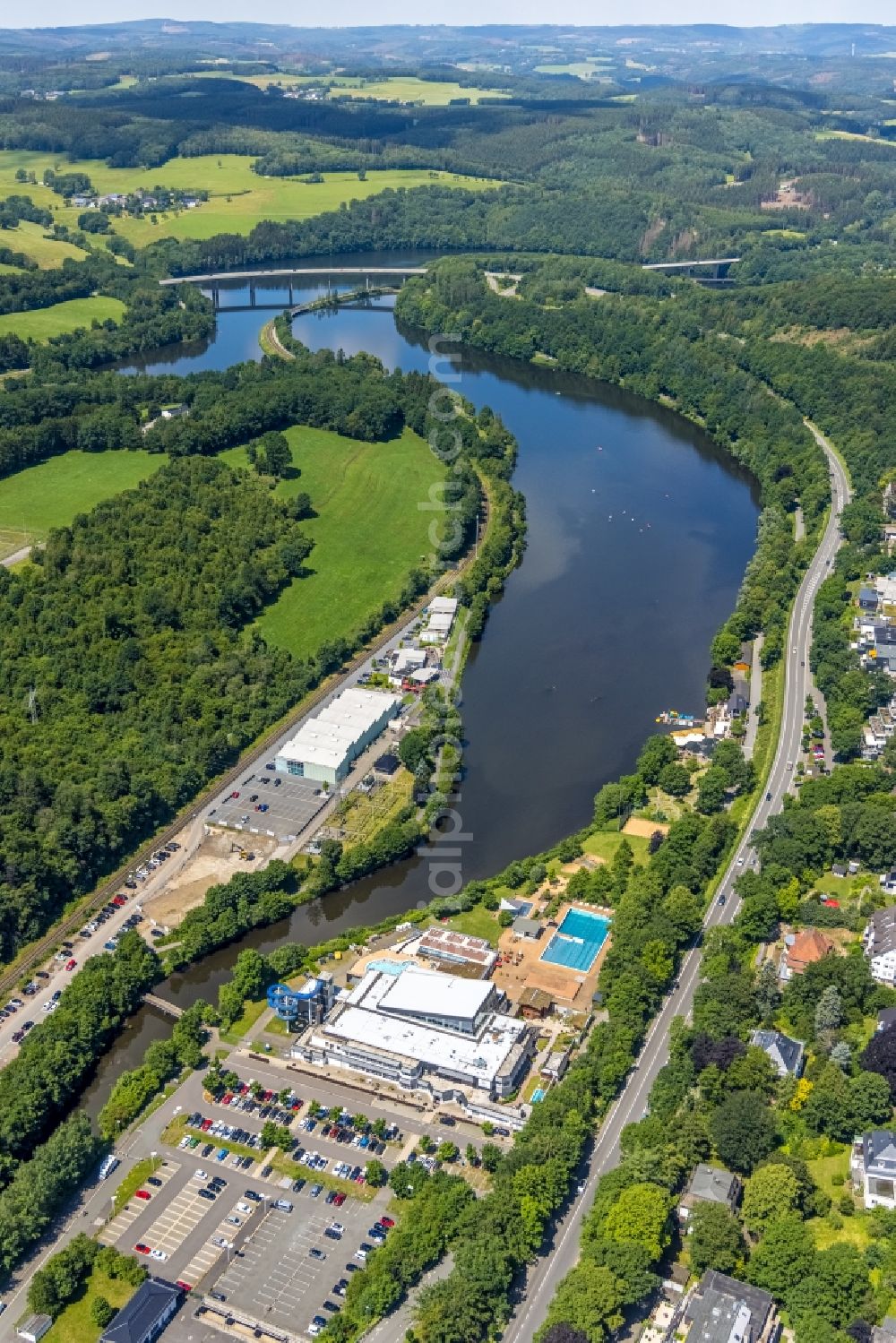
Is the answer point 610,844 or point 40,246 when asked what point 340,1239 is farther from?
point 40,246

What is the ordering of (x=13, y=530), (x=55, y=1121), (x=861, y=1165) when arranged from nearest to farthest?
(x=861, y=1165) < (x=55, y=1121) < (x=13, y=530)

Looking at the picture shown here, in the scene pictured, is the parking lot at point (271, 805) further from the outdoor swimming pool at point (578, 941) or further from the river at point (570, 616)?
the outdoor swimming pool at point (578, 941)

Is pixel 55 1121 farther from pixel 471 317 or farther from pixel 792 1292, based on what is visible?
pixel 471 317

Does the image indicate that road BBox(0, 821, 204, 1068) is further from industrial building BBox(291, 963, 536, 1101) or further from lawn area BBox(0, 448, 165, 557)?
lawn area BBox(0, 448, 165, 557)

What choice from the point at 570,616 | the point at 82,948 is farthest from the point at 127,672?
the point at 570,616

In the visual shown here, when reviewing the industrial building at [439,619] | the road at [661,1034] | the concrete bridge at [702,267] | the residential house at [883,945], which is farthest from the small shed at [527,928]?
the concrete bridge at [702,267]

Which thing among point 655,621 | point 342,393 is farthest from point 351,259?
point 655,621
